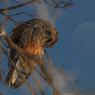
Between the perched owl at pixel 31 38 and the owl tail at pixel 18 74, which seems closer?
the owl tail at pixel 18 74

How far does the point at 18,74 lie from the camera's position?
417 centimetres

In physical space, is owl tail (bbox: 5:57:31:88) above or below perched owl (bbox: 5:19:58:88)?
below

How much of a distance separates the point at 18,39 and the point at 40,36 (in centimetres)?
29

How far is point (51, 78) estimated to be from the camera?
3.21 metres

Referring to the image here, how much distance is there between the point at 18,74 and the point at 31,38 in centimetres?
57

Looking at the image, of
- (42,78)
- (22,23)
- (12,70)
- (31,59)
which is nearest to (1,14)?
(22,23)

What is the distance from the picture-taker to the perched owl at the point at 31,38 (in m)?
4.25

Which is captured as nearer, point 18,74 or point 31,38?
point 18,74

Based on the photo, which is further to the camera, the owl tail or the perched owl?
Answer: the perched owl

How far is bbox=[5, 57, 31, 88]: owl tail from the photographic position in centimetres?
409

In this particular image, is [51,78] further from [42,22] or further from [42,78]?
[42,22]

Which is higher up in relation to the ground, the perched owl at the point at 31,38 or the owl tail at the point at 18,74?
the perched owl at the point at 31,38

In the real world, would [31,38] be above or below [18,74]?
above

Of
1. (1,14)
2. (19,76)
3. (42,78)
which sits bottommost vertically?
(19,76)
